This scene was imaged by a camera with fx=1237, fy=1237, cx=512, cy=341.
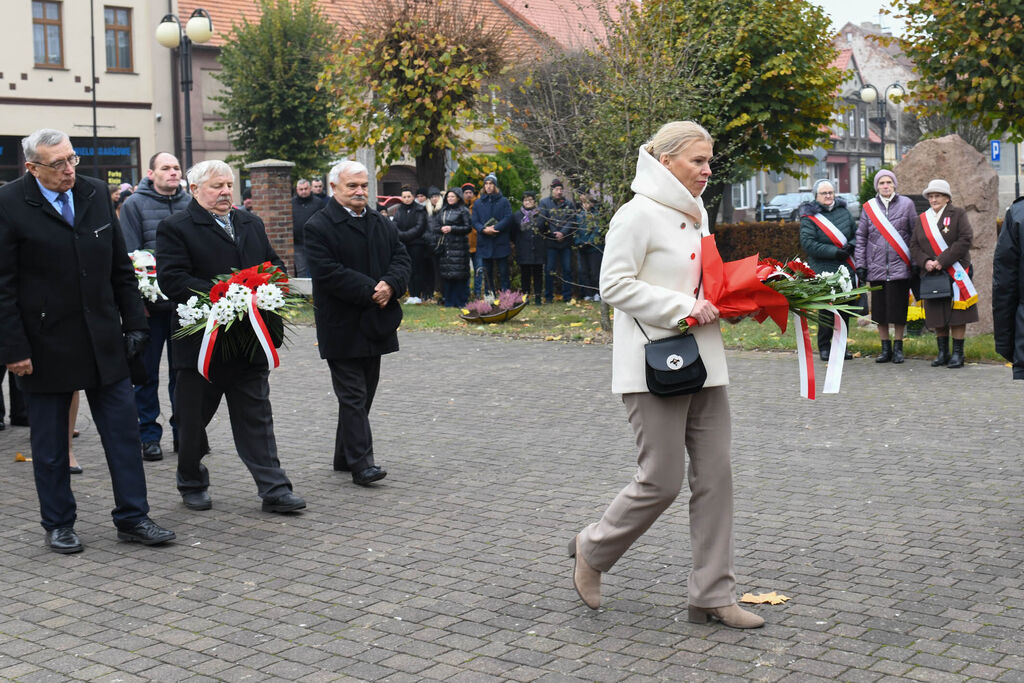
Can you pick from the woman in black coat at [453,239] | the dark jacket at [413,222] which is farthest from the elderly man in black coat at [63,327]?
the dark jacket at [413,222]

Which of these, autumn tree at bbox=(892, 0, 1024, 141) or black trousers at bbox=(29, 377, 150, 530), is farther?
autumn tree at bbox=(892, 0, 1024, 141)

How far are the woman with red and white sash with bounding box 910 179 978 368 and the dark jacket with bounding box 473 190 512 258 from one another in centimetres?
826

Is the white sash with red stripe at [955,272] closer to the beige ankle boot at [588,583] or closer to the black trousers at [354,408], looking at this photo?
the black trousers at [354,408]

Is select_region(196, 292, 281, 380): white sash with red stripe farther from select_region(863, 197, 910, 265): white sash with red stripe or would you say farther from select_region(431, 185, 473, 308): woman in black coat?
select_region(431, 185, 473, 308): woman in black coat

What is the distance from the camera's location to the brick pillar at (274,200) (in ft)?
69.5

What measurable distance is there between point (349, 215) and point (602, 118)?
846cm

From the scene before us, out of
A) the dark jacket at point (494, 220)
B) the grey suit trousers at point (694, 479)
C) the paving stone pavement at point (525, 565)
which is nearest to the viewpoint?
the paving stone pavement at point (525, 565)

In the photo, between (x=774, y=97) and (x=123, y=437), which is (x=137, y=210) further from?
(x=774, y=97)

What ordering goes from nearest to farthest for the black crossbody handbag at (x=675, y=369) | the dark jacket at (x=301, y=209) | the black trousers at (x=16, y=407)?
the black crossbody handbag at (x=675, y=369)
the black trousers at (x=16, y=407)
the dark jacket at (x=301, y=209)

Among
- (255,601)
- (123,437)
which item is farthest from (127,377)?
(255,601)

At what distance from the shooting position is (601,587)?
5.63 meters

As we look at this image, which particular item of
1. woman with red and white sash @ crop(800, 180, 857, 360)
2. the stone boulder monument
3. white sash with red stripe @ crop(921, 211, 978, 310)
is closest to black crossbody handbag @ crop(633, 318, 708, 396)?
white sash with red stripe @ crop(921, 211, 978, 310)

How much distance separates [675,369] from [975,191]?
11.3m

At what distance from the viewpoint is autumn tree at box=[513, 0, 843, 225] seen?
15.8 m
